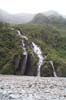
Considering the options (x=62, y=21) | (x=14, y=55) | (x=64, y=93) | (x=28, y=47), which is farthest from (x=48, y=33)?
(x=64, y=93)

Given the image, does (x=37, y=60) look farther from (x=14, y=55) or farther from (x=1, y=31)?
(x=1, y=31)

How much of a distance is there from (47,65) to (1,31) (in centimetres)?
2551

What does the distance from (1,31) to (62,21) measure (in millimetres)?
81274

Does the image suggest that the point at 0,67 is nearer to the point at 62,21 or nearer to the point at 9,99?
the point at 9,99

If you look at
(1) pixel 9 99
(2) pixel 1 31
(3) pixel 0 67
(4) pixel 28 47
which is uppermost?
(2) pixel 1 31

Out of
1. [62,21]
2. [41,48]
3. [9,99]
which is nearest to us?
[9,99]

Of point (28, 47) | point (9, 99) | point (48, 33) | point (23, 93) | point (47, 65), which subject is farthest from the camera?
point (48, 33)

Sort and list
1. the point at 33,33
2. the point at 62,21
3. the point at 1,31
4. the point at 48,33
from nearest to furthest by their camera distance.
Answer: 1. the point at 1,31
2. the point at 33,33
3. the point at 48,33
4. the point at 62,21

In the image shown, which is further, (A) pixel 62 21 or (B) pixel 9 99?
(A) pixel 62 21

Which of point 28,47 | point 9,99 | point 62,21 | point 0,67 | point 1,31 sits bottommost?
point 9,99

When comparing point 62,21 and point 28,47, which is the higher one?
point 62,21

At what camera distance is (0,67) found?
75.1 m

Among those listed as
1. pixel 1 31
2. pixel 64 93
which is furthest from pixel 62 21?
pixel 64 93

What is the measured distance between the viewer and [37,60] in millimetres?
75500
